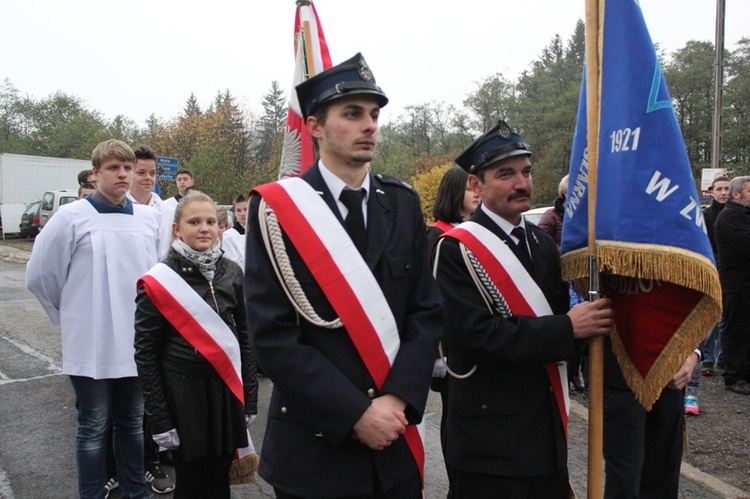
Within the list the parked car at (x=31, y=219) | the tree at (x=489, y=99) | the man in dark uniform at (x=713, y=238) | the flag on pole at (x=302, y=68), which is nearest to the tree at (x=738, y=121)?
the tree at (x=489, y=99)

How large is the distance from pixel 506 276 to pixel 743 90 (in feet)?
146

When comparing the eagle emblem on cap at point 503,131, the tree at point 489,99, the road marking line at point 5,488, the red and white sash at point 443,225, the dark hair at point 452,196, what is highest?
the tree at point 489,99

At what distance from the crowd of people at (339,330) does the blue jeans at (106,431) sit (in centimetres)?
1

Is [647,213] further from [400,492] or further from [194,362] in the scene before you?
[194,362]

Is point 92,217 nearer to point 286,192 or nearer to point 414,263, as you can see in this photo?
point 286,192

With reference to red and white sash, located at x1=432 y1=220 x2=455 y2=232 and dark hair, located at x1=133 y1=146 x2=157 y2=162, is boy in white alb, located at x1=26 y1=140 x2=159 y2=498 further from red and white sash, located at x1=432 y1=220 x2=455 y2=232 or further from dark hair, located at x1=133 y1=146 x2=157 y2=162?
red and white sash, located at x1=432 y1=220 x2=455 y2=232

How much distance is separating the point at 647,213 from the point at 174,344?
229 cm

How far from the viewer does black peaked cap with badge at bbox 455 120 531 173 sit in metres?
2.54

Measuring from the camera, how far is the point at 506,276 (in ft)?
8.07

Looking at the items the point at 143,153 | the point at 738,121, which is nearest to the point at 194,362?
the point at 143,153

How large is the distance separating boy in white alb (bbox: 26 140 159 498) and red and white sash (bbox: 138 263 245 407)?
56 cm

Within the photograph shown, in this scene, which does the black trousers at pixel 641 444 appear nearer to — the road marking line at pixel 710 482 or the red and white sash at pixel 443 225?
the road marking line at pixel 710 482

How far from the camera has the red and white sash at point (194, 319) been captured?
305 cm

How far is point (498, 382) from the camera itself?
2.44 m
